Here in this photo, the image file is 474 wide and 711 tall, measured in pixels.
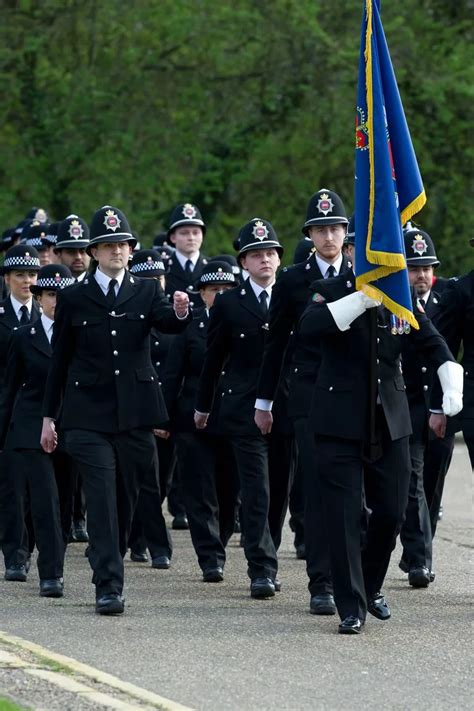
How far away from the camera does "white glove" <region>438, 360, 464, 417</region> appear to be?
9.69 m

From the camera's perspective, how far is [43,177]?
28703 millimetres

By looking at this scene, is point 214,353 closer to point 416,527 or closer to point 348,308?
point 416,527

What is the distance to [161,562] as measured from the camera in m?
13.2

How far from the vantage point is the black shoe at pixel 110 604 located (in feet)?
34.7

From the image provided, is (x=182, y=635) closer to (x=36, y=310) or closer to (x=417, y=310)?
(x=417, y=310)

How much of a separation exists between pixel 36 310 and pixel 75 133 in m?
15.7

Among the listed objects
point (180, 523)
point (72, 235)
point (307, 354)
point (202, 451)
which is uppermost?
point (72, 235)

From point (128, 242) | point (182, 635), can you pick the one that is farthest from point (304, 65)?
point (182, 635)

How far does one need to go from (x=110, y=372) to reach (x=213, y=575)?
6.11 ft

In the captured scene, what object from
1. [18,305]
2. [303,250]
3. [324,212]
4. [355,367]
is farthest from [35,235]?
[355,367]

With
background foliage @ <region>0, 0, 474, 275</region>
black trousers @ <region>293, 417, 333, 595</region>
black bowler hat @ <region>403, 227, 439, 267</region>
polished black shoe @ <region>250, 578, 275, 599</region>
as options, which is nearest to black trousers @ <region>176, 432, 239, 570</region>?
polished black shoe @ <region>250, 578, 275, 599</region>

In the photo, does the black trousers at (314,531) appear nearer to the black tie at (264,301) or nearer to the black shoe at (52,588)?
the black tie at (264,301)

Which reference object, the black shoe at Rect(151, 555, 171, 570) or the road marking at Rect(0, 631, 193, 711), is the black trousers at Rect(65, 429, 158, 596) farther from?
the black shoe at Rect(151, 555, 171, 570)

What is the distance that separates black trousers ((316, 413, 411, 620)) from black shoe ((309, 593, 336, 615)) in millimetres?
657
